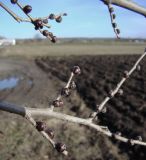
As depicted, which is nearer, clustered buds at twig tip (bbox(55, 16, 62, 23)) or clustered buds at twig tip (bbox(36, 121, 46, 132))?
clustered buds at twig tip (bbox(36, 121, 46, 132))

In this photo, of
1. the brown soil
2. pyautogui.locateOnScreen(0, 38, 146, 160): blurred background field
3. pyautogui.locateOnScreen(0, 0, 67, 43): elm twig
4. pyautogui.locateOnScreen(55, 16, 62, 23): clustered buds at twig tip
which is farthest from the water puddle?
pyautogui.locateOnScreen(0, 0, 67, 43): elm twig

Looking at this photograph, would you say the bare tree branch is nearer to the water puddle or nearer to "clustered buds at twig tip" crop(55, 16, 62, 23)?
"clustered buds at twig tip" crop(55, 16, 62, 23)

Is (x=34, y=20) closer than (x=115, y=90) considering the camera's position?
Yes

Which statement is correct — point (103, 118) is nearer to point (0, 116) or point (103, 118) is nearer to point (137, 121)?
point (137, 121)

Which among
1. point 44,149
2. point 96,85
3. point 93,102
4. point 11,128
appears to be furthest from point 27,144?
point 96,85

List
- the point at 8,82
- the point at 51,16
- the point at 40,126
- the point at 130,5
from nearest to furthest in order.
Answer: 1. the point at 130,5
2. the point at 40,126
3. the point at 51,16
4. the point at 8,82

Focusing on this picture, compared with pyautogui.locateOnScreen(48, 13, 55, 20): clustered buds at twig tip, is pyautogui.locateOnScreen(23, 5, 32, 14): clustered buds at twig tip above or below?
above

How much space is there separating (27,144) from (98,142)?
7.51 ft

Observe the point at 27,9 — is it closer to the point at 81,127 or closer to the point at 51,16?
the point at 51,16

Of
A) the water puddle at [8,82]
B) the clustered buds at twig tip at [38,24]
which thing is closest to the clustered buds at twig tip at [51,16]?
the clustered buds at twig tip at [38,24]

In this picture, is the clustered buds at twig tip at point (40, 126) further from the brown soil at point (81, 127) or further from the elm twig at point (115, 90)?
the brown soil at point (81, 127)

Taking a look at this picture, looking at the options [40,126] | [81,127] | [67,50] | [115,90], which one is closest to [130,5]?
[40,126]

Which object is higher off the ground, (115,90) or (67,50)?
(115,90)

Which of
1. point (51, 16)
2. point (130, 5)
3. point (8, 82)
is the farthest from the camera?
point (8, 82)
